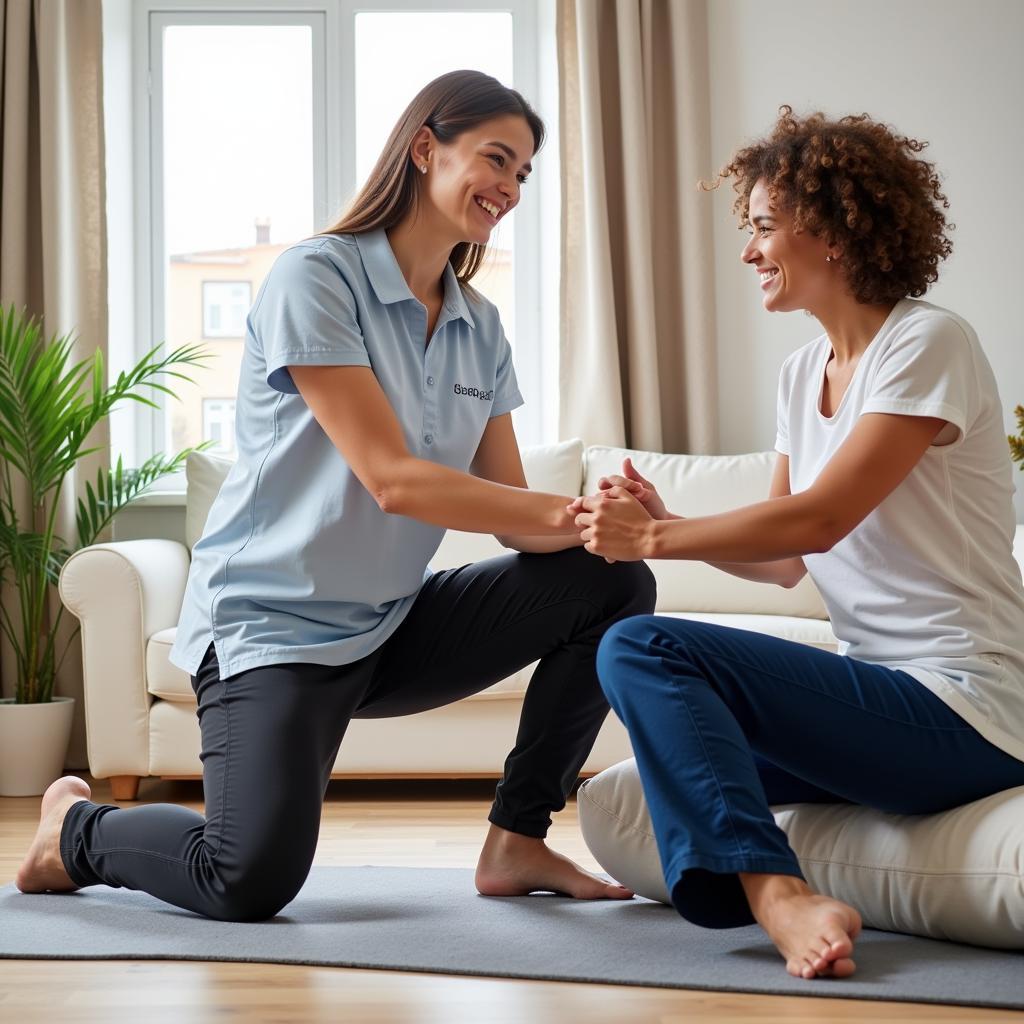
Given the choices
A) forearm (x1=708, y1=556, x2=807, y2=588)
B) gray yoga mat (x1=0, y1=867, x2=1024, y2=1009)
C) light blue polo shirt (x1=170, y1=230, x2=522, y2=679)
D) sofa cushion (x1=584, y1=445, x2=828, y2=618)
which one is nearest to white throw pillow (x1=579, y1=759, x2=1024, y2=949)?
gray yoga mat (x1=0, y1=867, x2=1024, y2=1009)

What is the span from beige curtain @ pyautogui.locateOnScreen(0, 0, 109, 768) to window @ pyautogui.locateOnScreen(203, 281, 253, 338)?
1.53ft

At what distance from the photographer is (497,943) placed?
63.4 inches

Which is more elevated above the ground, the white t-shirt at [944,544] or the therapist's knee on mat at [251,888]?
the white t-shirt at [944,544]

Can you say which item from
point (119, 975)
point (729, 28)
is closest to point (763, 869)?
point (119, 975)

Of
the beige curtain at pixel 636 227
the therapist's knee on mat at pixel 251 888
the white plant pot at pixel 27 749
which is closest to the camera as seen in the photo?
the therapist's knee on mat at pixel 251 888

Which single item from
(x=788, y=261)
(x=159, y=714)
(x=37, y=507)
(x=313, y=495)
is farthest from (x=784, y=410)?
(x=37, y=507)

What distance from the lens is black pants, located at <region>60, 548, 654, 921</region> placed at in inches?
65.8

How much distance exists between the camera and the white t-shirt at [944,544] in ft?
5.07

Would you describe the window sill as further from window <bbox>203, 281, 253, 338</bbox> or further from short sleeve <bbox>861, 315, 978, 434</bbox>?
short sleeve <bbox>861, 315, 978, 434</bbox>

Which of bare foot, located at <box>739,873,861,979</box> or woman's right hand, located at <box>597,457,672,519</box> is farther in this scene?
woman's right hand, located at <box>597,457,672,519</box>

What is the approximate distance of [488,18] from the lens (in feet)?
13.5

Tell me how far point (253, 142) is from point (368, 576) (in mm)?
2714

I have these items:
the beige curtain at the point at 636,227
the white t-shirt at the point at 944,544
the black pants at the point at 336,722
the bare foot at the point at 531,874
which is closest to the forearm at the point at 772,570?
the black pants at the point at 336,722

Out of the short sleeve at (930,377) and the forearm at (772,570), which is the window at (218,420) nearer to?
the forearm at (772,570)
